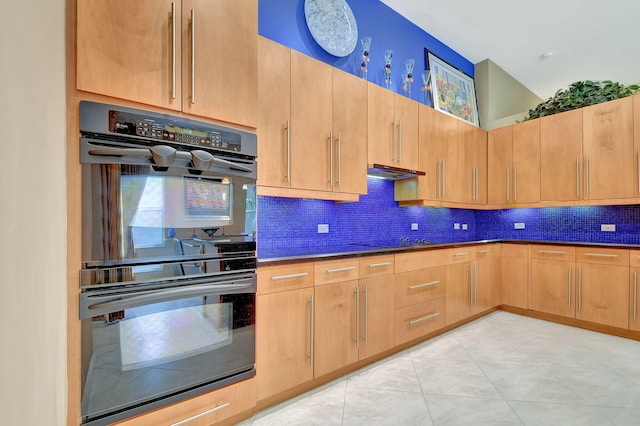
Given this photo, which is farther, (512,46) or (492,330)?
(512,46)

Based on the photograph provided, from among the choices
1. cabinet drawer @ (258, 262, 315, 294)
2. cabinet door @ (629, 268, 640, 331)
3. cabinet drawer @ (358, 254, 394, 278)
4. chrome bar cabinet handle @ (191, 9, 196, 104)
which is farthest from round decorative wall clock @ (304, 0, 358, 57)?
cabinet door @ (629, 268, 640, 331)

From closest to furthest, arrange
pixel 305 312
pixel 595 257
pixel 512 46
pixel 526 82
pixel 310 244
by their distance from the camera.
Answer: pixel 305 312
pixel 310 244
pixel 595 257
pixel 512 46
pixel 526 82

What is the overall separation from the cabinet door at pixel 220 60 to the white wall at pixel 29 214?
1.76 feet

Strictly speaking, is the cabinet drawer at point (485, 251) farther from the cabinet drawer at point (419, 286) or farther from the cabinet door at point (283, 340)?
the cabinet door at point (283, 340)

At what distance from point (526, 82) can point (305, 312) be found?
523 centimetres

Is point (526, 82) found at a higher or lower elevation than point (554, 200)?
higher

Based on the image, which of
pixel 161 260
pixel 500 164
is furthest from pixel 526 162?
pixel 161 260

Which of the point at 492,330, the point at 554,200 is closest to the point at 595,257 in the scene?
the point at 554,200

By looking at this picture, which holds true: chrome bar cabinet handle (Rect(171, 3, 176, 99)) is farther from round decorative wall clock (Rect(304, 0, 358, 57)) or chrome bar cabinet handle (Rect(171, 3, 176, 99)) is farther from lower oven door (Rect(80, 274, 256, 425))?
round decorative wall clock (Rect(304, 0, 358, 57))

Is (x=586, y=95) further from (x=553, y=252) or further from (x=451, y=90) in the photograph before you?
(x=553, y=252)

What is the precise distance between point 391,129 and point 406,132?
0.22 m

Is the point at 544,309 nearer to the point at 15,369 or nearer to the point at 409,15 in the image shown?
the point at 409,15

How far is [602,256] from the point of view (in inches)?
119

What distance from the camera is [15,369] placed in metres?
0.46
